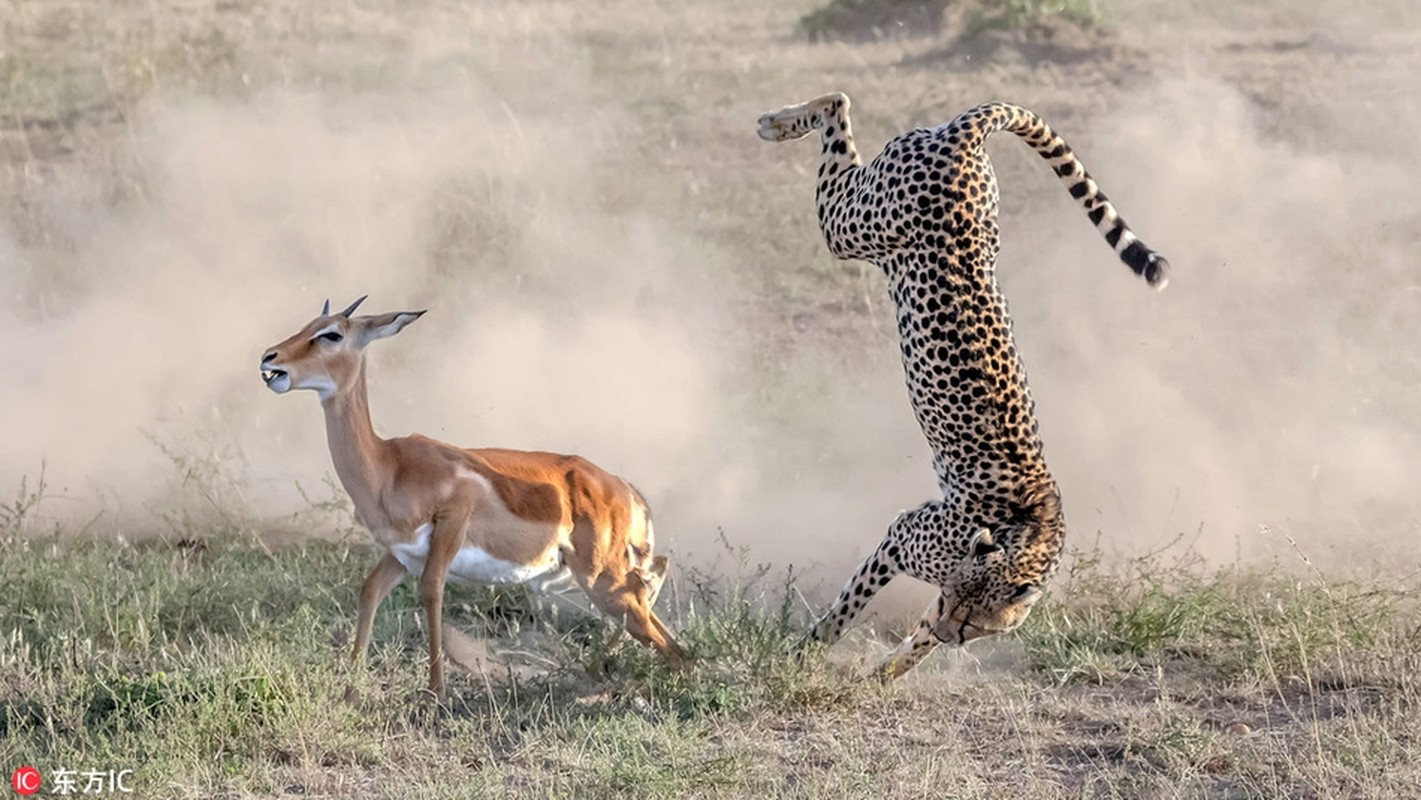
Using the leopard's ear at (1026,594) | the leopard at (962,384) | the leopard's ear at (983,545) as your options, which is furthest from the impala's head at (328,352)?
the leopard's ear at (1026,594)

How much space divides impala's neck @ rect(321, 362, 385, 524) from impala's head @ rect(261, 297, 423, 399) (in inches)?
1.4

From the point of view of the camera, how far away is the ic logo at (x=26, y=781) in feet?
18.0

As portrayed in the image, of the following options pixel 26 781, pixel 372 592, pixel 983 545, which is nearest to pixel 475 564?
pixel 372 592

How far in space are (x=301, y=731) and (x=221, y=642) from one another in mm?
1018

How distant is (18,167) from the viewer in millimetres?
13172

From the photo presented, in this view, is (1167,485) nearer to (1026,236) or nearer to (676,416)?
(676,416)

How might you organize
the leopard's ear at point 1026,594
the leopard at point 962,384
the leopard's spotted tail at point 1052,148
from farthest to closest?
the leopard's spotted tail at point 1052,148 → the leopard at point 962,384 → the leopard's ear at point 1026,594

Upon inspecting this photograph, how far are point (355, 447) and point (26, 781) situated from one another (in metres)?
1.36

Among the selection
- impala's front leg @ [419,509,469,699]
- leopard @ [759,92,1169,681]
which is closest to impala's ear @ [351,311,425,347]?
impala's front leg @ [419,509,469,699]

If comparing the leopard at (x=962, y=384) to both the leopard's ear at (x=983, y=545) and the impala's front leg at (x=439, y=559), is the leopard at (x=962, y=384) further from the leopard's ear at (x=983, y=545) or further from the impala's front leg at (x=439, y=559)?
the impala's front leg at (x=439, y=559)

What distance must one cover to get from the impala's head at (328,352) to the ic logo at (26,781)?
124 centimetres

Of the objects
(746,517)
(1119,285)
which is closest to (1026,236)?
(1119,285)

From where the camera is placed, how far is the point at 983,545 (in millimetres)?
6598

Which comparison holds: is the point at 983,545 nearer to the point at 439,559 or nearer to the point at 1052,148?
the point at 1052,148
